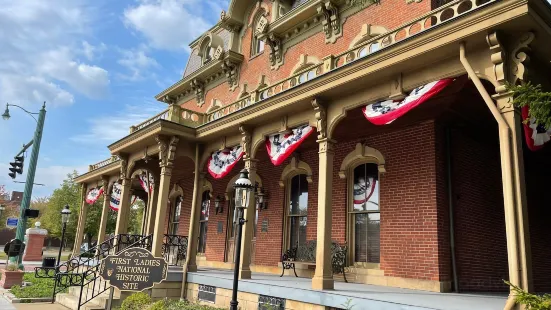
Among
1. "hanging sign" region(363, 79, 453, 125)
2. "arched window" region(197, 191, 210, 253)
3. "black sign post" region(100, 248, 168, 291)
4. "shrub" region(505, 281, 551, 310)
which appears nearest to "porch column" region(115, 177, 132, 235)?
"arched window" region(197, 191, 210, 253)

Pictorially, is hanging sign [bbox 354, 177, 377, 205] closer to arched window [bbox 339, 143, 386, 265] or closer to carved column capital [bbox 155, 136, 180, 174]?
arched window [bbox 339, 143, 386, 265]

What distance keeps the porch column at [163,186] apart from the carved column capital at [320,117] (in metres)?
5.07

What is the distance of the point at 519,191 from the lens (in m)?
5.35

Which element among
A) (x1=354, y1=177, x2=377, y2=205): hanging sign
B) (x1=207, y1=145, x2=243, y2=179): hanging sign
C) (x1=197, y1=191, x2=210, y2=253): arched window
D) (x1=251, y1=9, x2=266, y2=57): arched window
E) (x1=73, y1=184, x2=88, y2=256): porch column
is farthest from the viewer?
(x1=73, y1=184, x2=88, y2=256): porch column

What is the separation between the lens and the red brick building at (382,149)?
19.5ft

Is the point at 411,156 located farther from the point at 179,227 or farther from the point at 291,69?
the point at 179,227

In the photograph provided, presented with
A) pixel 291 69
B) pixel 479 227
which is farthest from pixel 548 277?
pixel 291 69

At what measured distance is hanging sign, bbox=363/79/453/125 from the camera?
659cm

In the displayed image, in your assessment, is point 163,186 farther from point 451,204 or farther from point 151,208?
point 451,204

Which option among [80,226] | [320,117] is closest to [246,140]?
[320,117]

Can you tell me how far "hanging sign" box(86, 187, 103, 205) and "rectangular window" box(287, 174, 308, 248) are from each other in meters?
12.1

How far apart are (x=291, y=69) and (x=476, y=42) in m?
8.11

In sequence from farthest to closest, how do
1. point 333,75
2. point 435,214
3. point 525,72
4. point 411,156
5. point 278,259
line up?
point 278,259 → point 411,156 → point 435,214 → point 333,75 → point 525,72

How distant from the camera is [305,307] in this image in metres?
7.41
